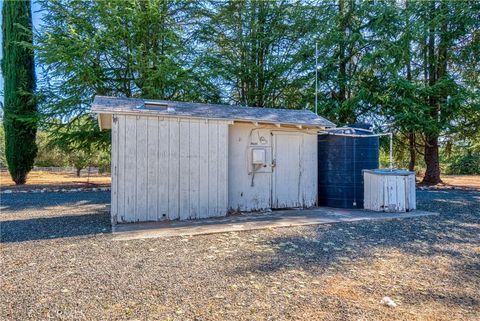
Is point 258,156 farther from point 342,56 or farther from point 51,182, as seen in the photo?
point 51,182

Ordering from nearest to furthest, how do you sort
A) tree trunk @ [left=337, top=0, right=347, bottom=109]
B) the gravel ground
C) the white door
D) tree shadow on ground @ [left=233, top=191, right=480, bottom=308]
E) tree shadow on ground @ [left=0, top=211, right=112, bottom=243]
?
the gravel ground < tree shadow on ground @ [left=233, top=191, right=480, bottom=308] < tree shadow on ground @ [left=0, top=211, right=112, bottom=243] < the white door < tree trunk @ [left=337, top=0, right=347, bottom=109]

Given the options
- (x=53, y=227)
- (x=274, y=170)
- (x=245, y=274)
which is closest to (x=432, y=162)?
(x=274, y=170)

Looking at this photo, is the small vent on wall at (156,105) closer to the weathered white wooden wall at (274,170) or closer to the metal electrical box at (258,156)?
the weathered white wooden wall at (274,170)

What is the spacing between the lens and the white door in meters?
6.81

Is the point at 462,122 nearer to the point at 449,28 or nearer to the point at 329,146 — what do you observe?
the point at 449,28

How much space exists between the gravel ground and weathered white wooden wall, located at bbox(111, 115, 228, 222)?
2.51ft

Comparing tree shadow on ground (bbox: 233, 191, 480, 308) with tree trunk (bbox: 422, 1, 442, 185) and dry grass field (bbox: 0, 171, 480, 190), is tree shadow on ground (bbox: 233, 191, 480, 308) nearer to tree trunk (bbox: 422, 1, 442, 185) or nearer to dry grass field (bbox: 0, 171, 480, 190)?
tree trunk (bbox: 422, 1, 442, 185)

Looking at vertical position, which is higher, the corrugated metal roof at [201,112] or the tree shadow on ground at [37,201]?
the corrugated metal roof at [201,112]

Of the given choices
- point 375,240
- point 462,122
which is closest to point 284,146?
point 375,240

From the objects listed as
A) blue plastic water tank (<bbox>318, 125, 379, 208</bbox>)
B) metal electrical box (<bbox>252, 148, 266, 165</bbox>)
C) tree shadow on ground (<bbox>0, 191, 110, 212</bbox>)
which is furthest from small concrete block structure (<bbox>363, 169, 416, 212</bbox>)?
tree shadow on ground (<bbox>0, 191, 110, 212</bbox>)

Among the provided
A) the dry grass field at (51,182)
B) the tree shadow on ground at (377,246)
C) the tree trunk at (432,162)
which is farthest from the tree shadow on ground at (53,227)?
the tree trunk at (432,162)

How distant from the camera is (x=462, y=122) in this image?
11.9 m

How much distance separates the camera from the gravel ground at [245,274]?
88.0 inches

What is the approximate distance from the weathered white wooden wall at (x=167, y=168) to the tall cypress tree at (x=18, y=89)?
907 centimetres
